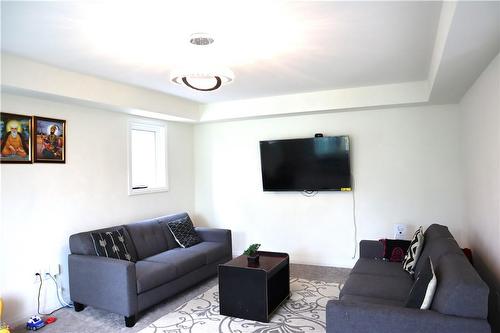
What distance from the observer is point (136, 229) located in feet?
14.4

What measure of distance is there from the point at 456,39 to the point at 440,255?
1.62 m

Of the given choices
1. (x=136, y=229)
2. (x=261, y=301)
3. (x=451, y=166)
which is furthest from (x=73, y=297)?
(x=451, y=166)

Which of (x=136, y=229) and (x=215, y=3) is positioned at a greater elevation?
(x=215, y=3)

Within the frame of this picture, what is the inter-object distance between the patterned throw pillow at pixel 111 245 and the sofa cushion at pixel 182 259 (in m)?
0.34

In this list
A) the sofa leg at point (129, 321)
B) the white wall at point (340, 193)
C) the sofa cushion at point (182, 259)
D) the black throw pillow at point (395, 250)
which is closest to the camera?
the sofa leg at point (129, 321)

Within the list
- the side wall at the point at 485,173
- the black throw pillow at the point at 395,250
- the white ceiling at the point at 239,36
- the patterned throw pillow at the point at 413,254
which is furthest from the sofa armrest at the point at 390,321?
the white ceiling at the point at 239,36

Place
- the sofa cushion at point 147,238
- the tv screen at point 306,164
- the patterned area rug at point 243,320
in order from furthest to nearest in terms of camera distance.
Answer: the tv screen at point 306,164 → the sofa cushion at point 147,238 → the patterned area rug at point 243,320

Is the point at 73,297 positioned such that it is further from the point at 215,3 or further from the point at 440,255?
the point at 440,255

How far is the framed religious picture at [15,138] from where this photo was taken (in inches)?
131

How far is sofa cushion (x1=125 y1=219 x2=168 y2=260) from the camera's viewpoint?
4.29 meters

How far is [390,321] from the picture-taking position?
208cm

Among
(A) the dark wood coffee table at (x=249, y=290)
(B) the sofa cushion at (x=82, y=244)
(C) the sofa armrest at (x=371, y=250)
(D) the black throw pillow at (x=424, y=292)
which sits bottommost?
(A) the dark wood coffee table at (x=249, y=290)

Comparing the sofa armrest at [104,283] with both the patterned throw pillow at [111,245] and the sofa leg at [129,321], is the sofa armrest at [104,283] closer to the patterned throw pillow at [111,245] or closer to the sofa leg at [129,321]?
the sofa leg at [129,321]

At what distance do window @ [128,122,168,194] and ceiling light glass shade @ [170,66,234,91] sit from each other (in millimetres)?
2257
